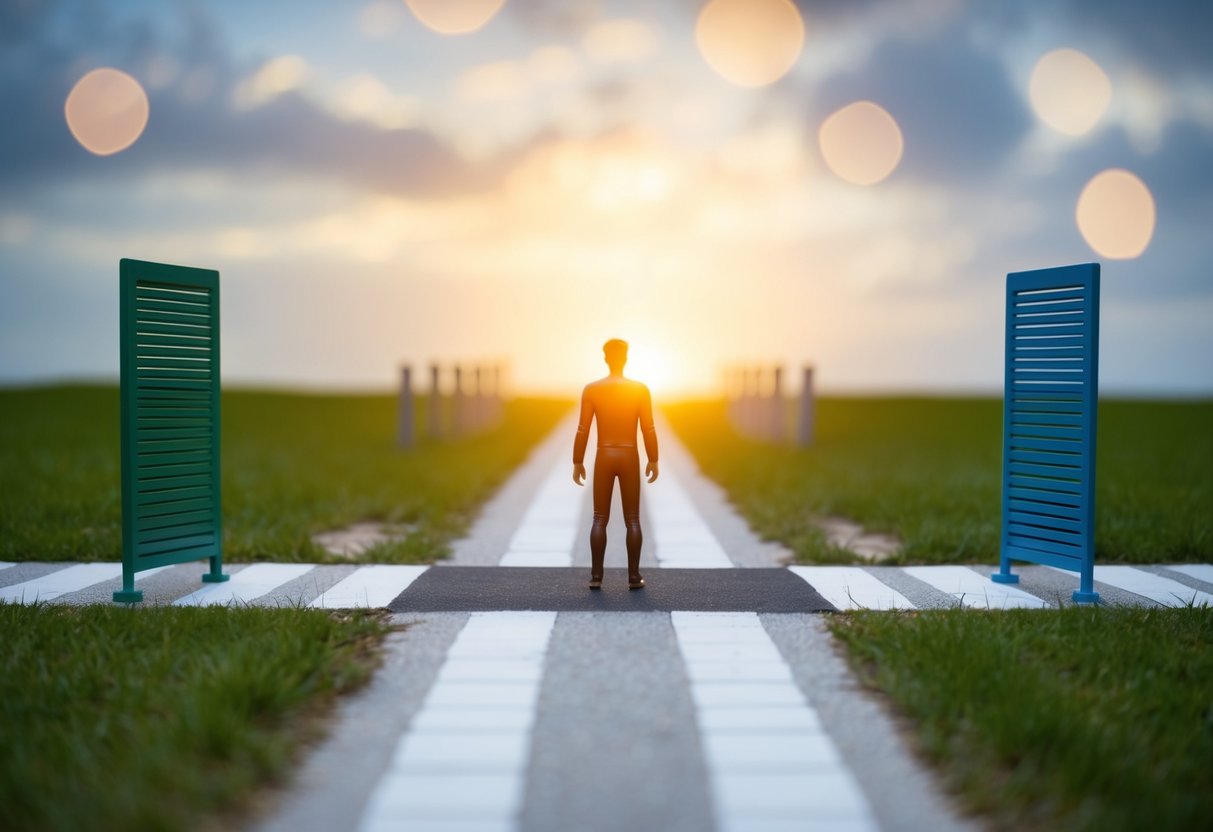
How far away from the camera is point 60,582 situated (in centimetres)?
682

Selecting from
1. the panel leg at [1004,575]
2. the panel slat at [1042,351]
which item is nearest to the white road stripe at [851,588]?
the panel leg at [1004,575]

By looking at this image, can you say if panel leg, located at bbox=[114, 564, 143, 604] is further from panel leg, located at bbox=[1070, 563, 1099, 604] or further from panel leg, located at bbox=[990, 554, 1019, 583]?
panel leg, located at bbox=[1070, 563, 1099, 604]

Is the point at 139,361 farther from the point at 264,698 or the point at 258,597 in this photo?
the point at 264,698

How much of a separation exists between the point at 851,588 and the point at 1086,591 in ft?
5.55

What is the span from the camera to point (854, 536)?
8883 mm

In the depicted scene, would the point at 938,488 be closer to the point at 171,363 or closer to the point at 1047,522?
the point at 1047,522

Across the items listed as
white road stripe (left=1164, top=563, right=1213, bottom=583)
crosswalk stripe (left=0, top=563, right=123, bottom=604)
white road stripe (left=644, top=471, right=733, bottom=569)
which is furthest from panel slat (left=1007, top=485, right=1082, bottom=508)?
crosswalk stripe (left=0, top=563, right=123, bottom=604)

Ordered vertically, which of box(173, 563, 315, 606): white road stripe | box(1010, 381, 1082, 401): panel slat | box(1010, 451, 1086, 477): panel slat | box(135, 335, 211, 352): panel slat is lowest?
box(173, 563, 315, 606): white road stripe

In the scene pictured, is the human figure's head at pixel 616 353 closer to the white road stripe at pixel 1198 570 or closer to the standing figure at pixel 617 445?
the standing figure at pixel 617 445

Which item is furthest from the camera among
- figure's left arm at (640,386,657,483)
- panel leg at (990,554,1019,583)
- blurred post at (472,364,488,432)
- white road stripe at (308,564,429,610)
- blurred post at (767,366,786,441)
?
blurred post at (472,364,488,432)

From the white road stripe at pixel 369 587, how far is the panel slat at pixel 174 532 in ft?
3.82

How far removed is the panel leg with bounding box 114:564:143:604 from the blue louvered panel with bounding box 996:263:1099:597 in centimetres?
652

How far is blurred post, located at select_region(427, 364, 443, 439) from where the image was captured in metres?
19.1

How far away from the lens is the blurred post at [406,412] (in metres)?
17.6
